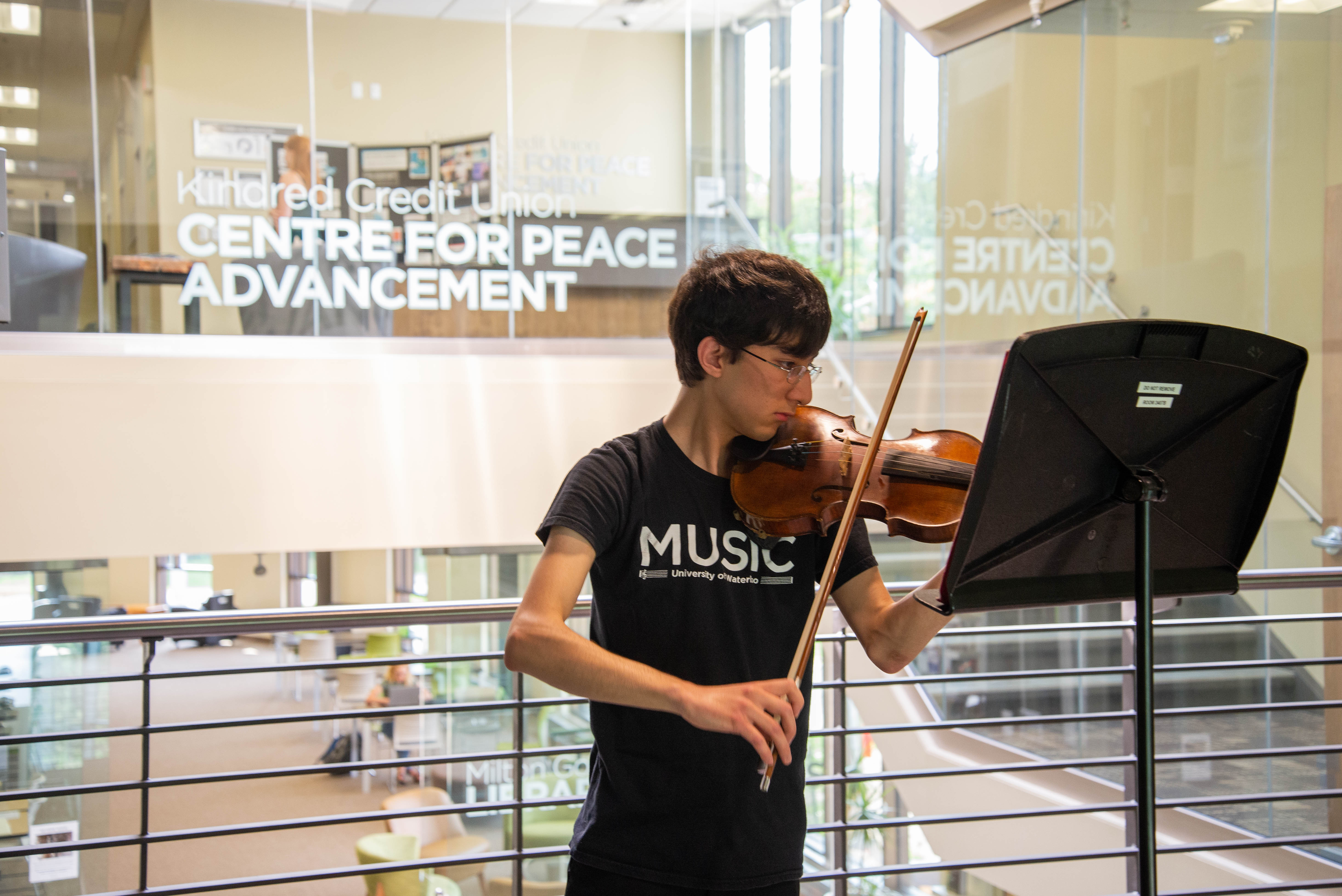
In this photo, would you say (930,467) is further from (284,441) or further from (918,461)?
(284,441)

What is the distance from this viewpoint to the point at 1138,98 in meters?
4.10

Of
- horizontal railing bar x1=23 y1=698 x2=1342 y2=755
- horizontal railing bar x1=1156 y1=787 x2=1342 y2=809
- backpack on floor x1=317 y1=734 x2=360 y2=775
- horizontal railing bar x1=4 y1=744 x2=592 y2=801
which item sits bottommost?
backpack on floor x1=317 y1=734 x2=360 y2=775

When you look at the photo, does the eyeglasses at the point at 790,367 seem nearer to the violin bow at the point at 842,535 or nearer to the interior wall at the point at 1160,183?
the violin bow at the point at 842,535

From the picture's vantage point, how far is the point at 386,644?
907 cm

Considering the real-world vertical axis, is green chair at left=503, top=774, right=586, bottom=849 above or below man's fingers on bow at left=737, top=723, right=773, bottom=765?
below

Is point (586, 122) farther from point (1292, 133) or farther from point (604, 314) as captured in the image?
point (1292, 133)

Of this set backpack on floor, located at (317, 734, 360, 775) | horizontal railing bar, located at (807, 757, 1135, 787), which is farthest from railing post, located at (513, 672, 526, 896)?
backpack on floor, located at (317, 734, 360, 775)

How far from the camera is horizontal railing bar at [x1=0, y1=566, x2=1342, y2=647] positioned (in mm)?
1609

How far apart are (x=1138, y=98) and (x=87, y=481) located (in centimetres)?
446

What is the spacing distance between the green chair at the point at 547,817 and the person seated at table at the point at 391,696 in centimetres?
131

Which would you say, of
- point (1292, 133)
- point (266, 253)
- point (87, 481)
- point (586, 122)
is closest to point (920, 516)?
point (1292, 133)

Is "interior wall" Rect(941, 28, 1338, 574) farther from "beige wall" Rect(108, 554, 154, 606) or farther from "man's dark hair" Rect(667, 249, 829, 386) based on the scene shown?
"beige wall" Rect(108, 554, 154, 606)

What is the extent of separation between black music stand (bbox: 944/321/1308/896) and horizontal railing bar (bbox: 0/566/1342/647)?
0.35 m

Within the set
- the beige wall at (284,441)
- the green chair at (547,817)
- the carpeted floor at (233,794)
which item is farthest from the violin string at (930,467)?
the green chair at (547,817)
